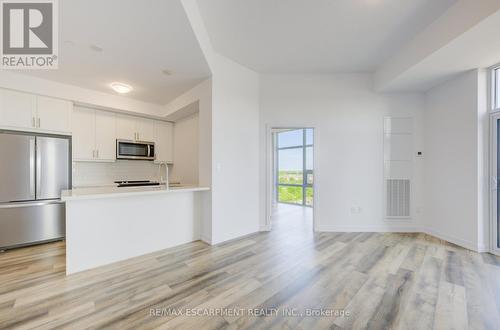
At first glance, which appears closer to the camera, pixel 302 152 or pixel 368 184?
pixel 368 184

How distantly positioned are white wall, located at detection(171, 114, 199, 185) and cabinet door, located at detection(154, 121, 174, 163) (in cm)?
12

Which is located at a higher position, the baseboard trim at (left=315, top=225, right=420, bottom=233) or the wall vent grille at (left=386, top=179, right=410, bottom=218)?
the wall vent grille at (left=386, top=179, right=410, bottom=218)

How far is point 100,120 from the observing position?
4094 mm

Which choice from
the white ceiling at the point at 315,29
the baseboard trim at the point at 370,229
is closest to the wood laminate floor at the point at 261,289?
the baseboard trim at the point at 370,229

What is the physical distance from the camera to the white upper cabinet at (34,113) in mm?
3066

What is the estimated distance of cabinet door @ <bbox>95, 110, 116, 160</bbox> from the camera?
4.05 metres

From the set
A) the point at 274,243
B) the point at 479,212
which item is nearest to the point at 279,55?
the point at 274,243

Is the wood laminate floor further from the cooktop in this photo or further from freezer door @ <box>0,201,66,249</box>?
the cooktop

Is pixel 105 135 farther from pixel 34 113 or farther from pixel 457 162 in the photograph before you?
pixel 457 162

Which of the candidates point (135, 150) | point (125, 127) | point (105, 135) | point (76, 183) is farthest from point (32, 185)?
point (125, 127)

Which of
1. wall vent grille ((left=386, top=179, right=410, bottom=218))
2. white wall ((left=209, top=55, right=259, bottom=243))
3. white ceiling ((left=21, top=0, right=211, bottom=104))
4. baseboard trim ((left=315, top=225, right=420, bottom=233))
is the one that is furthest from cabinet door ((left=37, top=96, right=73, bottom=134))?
wall vent grille ((left=386, top=179, right=410, bottom=218))

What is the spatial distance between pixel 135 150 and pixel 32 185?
5.35 feet

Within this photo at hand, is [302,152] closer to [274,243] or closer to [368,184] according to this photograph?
[368,184]

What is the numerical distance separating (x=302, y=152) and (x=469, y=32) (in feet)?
16.0
